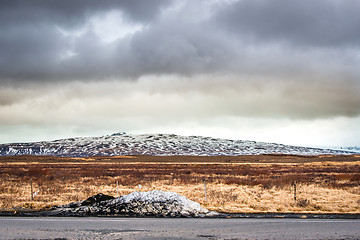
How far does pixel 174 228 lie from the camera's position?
1133 cm

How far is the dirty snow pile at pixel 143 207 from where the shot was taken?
14664mm

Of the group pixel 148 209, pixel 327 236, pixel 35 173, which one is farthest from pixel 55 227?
pixel 35 173

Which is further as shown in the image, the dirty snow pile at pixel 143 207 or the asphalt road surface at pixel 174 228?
the dirty snow pile at pixel 143 207

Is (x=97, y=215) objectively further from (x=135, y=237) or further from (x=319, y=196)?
(x=319, y=196)

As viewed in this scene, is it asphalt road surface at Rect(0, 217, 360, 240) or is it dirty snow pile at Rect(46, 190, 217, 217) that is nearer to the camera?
asphalt road surface at Rect(0, 217, 360, 240)

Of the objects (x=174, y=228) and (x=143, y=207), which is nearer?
(x=174, y=228)

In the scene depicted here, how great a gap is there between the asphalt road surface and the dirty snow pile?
4.10 feet

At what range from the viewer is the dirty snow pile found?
1466 centimetres

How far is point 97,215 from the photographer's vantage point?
14602 millimetres

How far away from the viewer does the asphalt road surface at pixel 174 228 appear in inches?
396

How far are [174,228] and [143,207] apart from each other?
410 centimetres

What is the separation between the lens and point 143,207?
49.7 feet

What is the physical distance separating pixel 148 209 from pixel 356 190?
1804cm

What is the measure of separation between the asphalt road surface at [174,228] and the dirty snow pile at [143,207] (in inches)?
49.2
